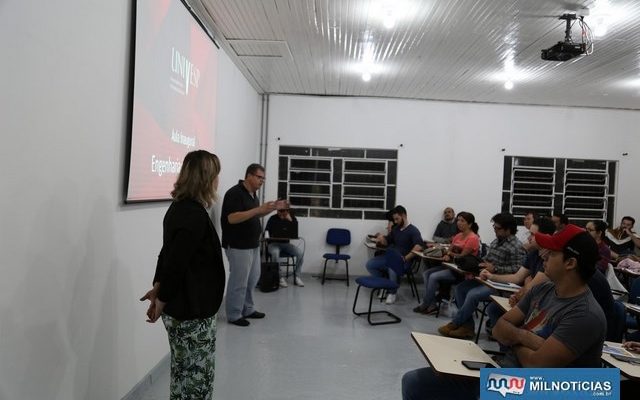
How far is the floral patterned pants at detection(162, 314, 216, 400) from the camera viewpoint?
2000 mm

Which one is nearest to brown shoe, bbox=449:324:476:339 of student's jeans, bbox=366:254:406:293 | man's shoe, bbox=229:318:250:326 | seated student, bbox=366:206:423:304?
seated student, bbox=366:206:423:304

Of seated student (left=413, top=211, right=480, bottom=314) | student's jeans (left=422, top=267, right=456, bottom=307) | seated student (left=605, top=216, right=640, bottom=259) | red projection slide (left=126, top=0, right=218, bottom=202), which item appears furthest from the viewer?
seated student (left=605, top=216, right=640, bottom=259)

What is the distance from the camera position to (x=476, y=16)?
12.2ft

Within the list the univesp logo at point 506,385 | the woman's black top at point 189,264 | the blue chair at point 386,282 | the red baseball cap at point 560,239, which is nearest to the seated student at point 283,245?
the blue chair at point 386,282

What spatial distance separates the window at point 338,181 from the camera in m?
7.40

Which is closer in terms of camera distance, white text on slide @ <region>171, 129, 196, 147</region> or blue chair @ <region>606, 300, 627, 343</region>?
blue chair @ <region>606, 300, 627, 343</region>

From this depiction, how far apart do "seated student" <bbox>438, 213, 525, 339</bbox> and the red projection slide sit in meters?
2.98

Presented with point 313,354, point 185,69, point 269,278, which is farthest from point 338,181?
point 185,69

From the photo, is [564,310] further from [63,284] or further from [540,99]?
[540,99]

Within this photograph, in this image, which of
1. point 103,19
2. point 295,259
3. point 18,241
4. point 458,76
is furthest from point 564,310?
point 295,259

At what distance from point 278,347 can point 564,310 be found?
8.67ft

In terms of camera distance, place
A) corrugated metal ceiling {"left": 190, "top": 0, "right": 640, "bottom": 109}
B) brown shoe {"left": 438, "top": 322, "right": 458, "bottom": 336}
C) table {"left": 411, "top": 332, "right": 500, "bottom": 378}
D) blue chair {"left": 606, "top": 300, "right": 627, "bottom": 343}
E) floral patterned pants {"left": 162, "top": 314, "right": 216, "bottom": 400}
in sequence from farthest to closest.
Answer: brown shoe {"left": 438, "top": 322, "right": 458, "bottom": 336} < corrugated metal ceiling {"left": 190, "top": 0, "right": 640, "bottom": 109} < blue chair {"left": 606, "top": 300, "right": 627, "bottom": 343} < floral patterned pants {"left": 162, "top": 314, "right": 216, "bottom": 400} < table {"left": 411, "top": 332, "right": 500, "bottom": 378}

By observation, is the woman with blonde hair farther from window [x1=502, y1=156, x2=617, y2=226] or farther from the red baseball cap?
window [x1=502, y1=156, x2=617, y2=226]

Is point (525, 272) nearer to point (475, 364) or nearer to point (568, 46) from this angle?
point (568, 46)
